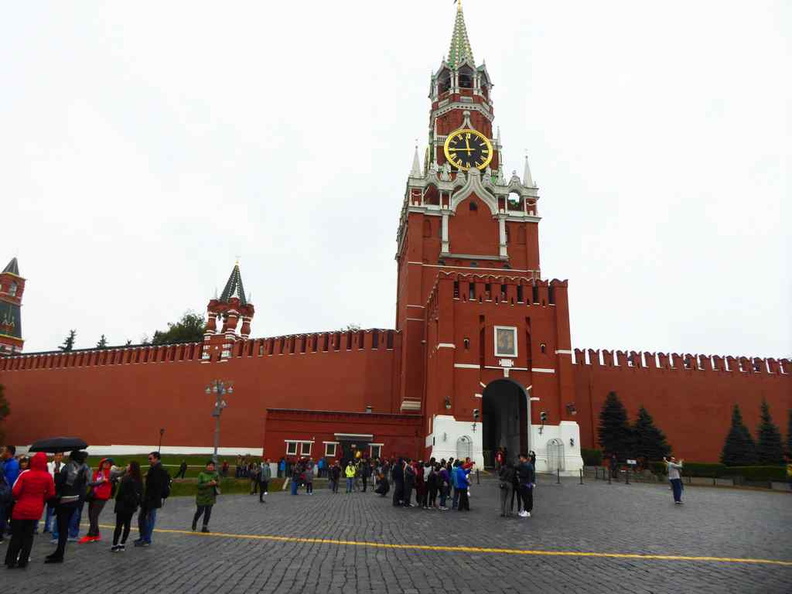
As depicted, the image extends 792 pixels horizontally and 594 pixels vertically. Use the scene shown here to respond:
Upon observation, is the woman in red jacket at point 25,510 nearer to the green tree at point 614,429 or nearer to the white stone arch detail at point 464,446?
the white stone arch detail at point 464,446

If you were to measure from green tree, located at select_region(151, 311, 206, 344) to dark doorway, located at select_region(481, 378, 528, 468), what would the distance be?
114ft

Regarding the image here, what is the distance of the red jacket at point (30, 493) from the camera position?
288 inches

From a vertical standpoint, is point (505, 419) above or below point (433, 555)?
above

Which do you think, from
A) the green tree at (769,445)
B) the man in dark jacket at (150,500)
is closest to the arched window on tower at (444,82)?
the green tree at (769,445)

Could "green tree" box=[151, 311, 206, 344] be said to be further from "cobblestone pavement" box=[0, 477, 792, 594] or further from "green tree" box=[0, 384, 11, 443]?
"cobblestone pavement" box=[0, 477, 792, 594]

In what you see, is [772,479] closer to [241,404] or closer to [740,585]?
[740,585]

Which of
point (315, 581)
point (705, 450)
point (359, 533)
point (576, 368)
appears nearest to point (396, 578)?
point (315, 581)

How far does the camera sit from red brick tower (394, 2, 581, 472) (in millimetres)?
29609

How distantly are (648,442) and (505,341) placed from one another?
10.4 m

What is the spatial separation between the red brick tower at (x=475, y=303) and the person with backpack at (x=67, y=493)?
827 inches

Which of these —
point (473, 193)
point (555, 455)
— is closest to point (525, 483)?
point (555, 455)

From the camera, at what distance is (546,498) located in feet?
58.2

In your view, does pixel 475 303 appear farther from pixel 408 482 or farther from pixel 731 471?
pixel 408 482

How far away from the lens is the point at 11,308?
63281 mm
